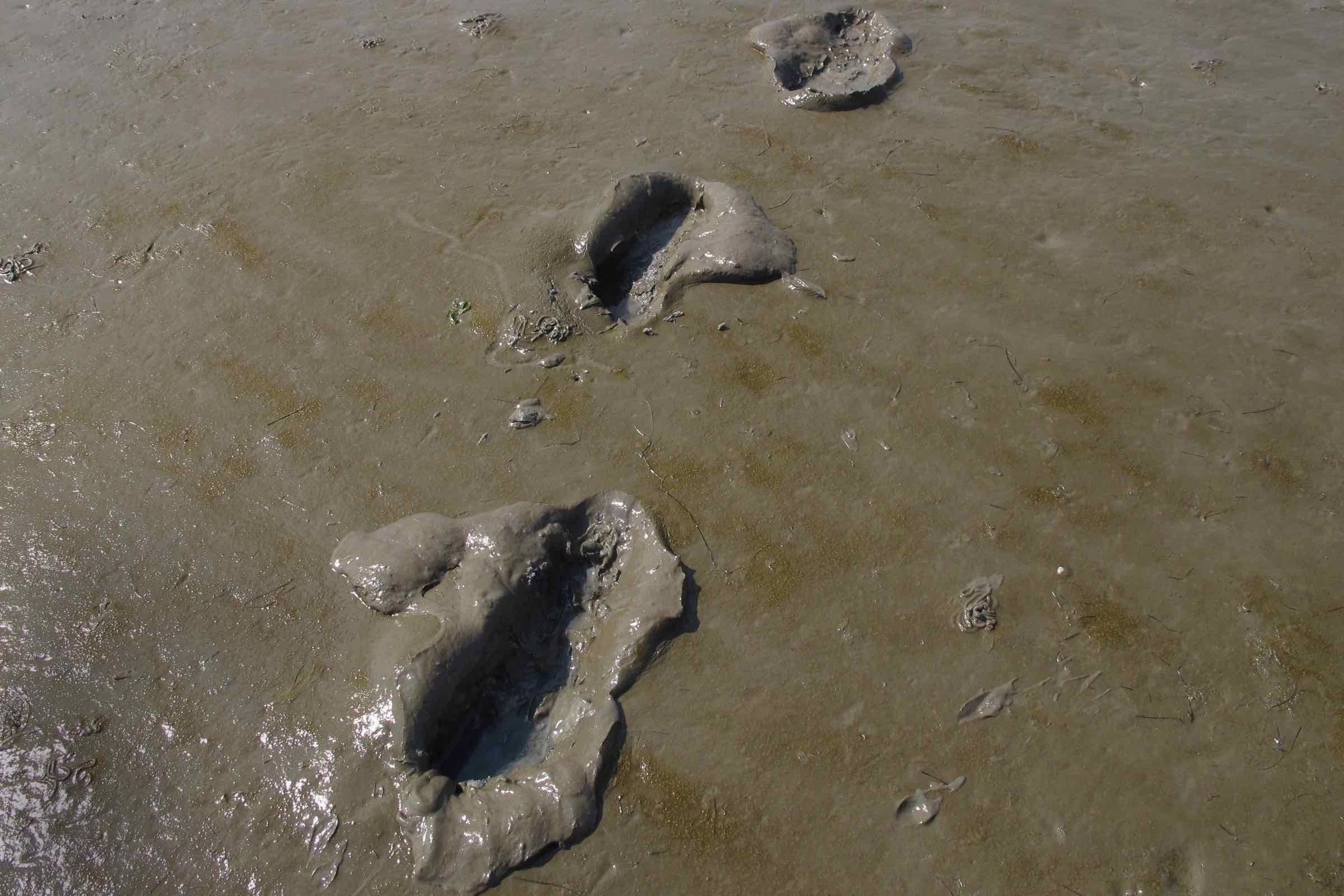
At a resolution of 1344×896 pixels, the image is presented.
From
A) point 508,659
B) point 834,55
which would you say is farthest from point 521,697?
point 834,55

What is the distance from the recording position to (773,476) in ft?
10.4

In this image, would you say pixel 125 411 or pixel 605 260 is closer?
pixel 125 411

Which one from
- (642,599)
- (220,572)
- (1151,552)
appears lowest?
(1151,552)

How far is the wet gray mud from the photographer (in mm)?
2400

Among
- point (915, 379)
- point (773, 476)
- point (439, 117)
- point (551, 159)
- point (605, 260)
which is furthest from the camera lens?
point (439, 117)

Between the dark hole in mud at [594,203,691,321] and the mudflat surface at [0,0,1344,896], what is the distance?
257mm

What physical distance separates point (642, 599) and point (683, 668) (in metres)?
0.28

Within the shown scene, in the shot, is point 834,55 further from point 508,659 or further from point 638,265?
point 508,659

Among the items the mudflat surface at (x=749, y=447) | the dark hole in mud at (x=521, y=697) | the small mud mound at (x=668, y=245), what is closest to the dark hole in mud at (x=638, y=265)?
the small mud mound at (x=668, y=245)

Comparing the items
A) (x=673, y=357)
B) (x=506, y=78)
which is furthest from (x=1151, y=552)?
(x=506, y=78)

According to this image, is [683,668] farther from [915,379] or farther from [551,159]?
[551,159]

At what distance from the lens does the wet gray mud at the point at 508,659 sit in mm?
2400

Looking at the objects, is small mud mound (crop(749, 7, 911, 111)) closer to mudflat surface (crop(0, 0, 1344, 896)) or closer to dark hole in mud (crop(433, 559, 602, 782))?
mudflat surface (crop(0, 0, 1344, 896))

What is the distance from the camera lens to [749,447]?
325 cm
